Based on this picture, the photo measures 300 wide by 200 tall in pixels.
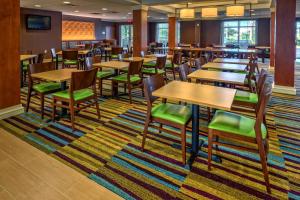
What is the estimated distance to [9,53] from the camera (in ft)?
12.3

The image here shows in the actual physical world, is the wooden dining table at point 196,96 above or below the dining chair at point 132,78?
below

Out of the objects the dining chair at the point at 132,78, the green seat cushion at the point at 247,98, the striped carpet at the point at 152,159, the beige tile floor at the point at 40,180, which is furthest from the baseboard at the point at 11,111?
the green seat cushion at the point at 247,98

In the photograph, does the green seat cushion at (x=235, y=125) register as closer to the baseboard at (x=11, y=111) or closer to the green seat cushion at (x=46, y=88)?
the green seat cushion at (x=46, y=88)

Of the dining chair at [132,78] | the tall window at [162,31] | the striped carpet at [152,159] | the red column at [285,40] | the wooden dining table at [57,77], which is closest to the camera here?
the striped carpet at [152,159]

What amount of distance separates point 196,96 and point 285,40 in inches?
174

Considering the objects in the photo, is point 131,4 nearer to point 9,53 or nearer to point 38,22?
point 38,22

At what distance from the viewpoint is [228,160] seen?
104 inches

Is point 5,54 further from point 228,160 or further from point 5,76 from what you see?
point 228,160

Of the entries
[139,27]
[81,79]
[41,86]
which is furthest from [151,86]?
[139,27]

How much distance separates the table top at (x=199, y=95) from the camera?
217cm

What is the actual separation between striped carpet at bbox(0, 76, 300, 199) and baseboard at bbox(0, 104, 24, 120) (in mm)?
110

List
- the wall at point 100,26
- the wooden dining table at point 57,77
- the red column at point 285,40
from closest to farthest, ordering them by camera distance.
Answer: the wooden dining table at point 57,77, the red column at point 285,40, the wall at point 100,26

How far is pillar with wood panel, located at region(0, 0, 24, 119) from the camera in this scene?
3631 millimetres

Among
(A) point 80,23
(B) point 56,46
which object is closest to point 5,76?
(B) point 56,46
